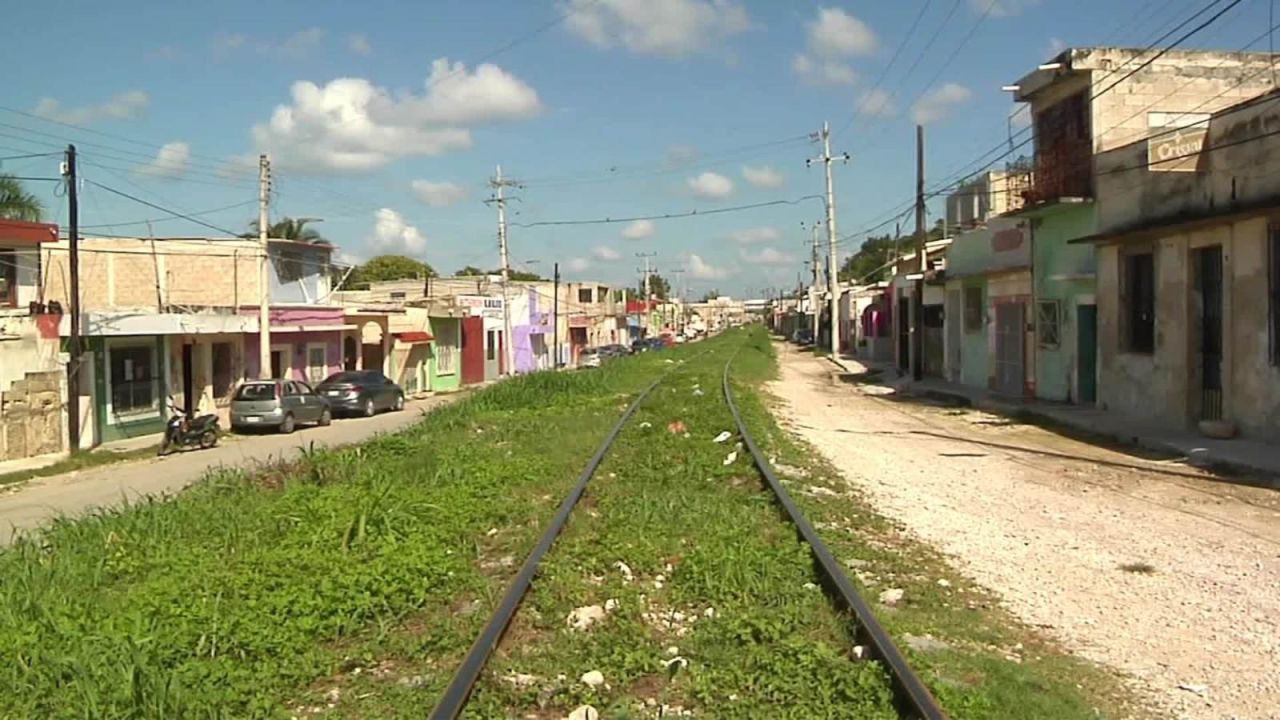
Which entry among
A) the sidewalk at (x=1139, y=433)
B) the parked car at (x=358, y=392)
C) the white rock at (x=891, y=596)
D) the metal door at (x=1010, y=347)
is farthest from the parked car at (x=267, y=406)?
the white rock at (x=891, y=596)

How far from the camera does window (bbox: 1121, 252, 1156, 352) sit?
70.9ft

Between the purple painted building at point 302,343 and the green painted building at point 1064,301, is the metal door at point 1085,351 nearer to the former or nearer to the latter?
the green painted building at point 1064,301

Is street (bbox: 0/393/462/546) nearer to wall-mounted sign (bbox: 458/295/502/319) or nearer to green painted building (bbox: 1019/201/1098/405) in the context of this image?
green painted building (bbox: 1019/201/1098/405)

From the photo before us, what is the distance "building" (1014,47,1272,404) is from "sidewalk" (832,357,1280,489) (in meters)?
1.59

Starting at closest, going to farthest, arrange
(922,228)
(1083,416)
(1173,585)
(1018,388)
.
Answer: (1173,585) < (1083,416) < (1018,388) < (922,228)

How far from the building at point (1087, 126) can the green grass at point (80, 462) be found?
21.5m

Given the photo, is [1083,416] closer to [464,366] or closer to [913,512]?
[913,512]

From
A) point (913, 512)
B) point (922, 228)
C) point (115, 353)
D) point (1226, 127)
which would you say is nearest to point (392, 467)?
point (913, 512)

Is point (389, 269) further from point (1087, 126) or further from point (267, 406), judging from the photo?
point (1087, 126)

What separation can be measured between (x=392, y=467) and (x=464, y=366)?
145ft

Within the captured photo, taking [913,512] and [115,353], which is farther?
[115,353]

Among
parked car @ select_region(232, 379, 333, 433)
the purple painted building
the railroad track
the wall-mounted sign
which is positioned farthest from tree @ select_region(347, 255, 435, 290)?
the railroad track

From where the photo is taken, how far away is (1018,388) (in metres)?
29.9

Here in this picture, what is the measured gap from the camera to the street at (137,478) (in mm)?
17328
